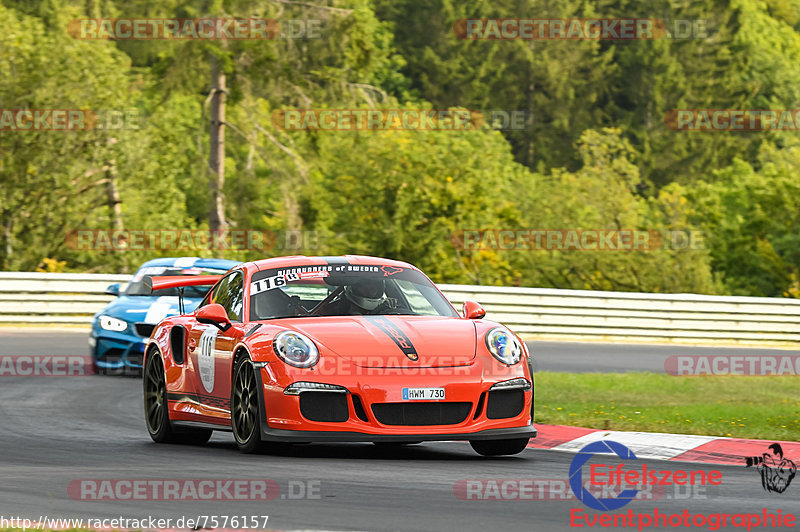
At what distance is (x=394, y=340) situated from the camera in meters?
8.88

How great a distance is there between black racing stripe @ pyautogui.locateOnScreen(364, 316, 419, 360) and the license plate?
219mm

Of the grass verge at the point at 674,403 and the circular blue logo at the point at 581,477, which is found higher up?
the circular blue logo at the point at 581,477

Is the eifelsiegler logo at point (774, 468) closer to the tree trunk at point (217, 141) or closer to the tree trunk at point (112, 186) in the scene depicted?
the tree trunk at point (112, 186)

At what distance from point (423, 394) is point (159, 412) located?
2.89 m

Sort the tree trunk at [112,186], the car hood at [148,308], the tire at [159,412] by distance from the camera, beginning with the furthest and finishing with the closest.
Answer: the tree trunk at [112,186], the car hood at [148,308], the tire at [159,412]

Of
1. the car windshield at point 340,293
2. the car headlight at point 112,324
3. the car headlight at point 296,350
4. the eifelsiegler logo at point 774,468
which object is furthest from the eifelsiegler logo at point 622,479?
the car headlight at point 112,324

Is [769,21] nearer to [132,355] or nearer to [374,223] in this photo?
[374,223]

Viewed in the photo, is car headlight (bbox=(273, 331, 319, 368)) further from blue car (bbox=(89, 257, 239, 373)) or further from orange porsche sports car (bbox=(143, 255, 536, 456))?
blue car (bbox=(89, 257, 239, 373))

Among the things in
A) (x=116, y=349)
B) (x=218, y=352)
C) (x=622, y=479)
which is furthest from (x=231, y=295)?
(x=116, y=349)

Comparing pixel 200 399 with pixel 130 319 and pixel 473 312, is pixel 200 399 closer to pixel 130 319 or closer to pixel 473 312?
pixel 473 312

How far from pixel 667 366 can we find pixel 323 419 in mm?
12479

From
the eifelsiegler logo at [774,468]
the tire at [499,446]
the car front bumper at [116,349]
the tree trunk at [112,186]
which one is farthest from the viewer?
the tree trunk at [112,186]

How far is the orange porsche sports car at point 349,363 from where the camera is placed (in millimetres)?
8617

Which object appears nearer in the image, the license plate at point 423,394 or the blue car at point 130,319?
the license plate at point 423,394
